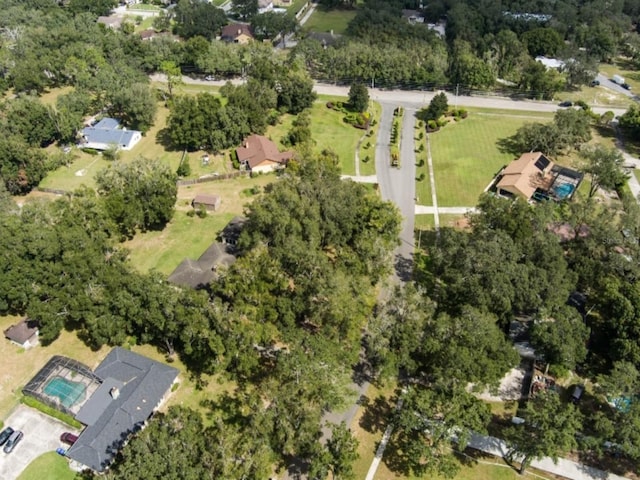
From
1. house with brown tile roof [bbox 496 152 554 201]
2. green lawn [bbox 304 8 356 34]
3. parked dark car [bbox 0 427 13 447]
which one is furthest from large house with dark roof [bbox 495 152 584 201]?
green lawn [bbox 304 8 356 34]

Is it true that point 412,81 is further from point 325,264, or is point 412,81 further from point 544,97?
point 325,264

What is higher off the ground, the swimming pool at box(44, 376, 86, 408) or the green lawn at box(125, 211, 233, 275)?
the swimming pool at box(44, 376, 86, 408)

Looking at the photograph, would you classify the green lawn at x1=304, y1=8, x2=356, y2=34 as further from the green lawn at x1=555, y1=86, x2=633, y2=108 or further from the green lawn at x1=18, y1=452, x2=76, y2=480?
the green lawn at x1=18, y1=452, x2=76, y2=480

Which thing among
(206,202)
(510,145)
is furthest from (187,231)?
(510,145)

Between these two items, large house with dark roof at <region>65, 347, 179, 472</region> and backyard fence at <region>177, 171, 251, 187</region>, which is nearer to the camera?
large house with dark roof at <region>65, 347, 179, 472</region>

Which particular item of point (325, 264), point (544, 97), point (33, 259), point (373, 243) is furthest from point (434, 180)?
point (33, 259)

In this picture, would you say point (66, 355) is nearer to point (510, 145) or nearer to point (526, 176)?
point (526, 176)
